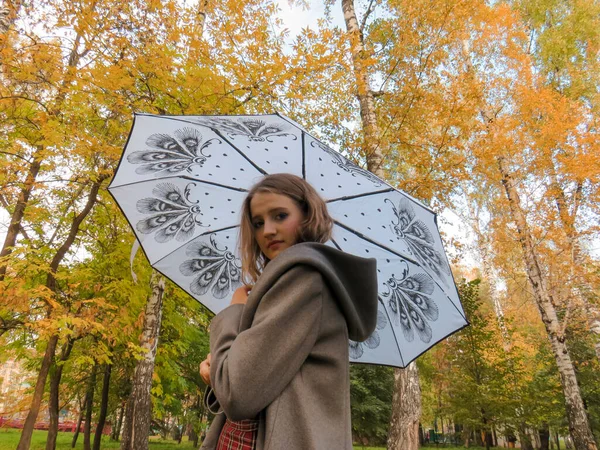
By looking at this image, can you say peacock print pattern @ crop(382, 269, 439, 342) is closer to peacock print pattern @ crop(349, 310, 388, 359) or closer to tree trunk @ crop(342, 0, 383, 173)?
peacock print pattern @ crop(349, 310, 388, 359)

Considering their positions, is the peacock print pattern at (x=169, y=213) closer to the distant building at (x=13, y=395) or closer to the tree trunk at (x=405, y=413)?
the tree trunk at (x=405, y=413)

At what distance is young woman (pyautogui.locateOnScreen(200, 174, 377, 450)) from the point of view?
92 centimetres

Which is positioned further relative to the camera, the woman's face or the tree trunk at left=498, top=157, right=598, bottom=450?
the tree trunk at left=498, top=157, right=598, bottom=450

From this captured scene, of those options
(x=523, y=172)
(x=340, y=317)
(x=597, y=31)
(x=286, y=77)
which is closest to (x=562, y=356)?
(x=523, y=172)

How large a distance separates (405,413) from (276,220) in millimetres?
4476

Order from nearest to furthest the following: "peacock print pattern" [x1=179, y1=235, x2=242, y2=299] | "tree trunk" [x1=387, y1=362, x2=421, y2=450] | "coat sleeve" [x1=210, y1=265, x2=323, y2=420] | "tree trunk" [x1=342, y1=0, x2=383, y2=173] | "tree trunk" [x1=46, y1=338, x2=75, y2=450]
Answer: "coat sleeve" [x1=210, y1=265, x2=323, y2=420]
"peacock print pattern" [x1=179, y1=235, x2=242, y2=299]
"tree trunk" [x1=387, y1=362, x2=421, y2=450]
"tree trunk" [x1=342, y1=0, x2=383, y2=173]
"tree trunk" [x1=46, y1=338, x2=75, y2=450]

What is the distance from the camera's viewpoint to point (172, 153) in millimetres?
2385

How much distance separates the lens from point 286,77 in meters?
4.46

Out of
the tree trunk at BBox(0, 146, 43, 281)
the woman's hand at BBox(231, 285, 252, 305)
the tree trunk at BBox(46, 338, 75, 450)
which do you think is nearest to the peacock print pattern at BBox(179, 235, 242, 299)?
the woman's hand at BBox(231, 285, 252, 305)

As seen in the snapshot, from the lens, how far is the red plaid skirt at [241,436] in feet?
3.46

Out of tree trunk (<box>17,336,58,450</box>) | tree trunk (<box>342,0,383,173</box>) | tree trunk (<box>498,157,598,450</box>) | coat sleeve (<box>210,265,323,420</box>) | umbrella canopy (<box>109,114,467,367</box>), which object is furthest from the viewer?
tree trunk (<box>498,157,598,450</box>)

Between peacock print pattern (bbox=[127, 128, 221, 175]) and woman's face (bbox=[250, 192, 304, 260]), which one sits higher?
peacock print pattern (bbox=[127, 128, 221, 175])

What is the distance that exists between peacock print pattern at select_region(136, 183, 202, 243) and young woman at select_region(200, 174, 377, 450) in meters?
1.32

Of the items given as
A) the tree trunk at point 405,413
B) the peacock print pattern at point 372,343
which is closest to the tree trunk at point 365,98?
the tree trunk at point 405,413
